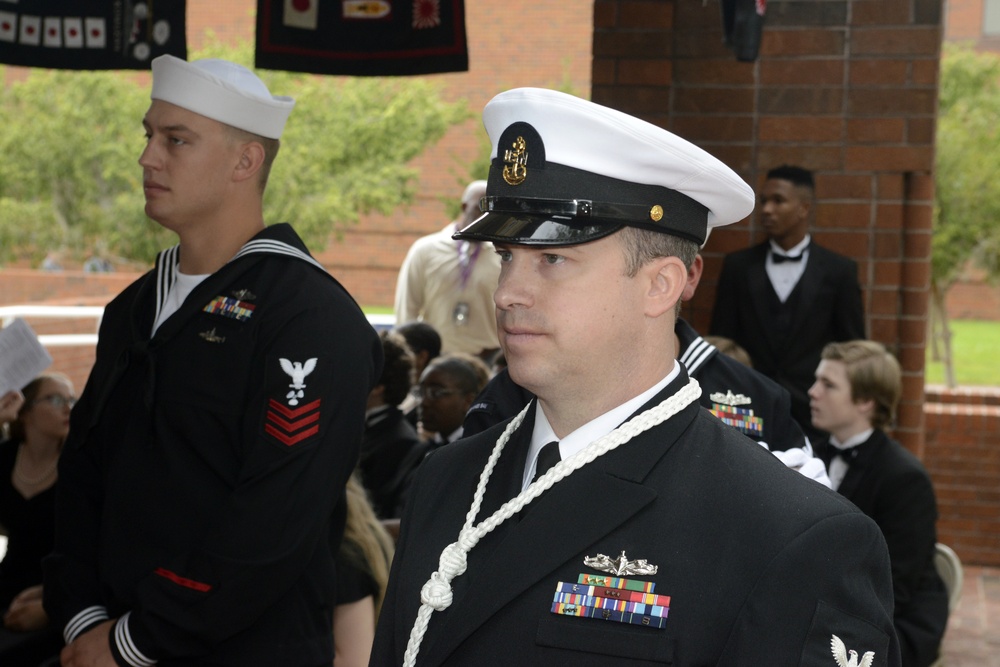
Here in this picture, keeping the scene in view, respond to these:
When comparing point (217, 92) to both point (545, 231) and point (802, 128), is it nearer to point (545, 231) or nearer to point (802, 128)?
point (545, 231)

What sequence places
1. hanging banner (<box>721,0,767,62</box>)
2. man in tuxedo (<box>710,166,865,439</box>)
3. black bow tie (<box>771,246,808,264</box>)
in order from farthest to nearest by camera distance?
black bow tie (<box>771,246,808,264</box>), man in tuxedo (<box>710,166,865,439</box>), hanging banner (<box>721,0,767,62</box>)

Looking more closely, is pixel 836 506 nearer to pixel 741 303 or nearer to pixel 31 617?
pixel 31 617

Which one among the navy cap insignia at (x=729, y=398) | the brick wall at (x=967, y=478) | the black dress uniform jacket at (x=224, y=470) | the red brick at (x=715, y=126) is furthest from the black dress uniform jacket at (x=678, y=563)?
the brick wall at (x=967, y=478)

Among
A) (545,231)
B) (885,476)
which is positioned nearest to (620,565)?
(545,231)

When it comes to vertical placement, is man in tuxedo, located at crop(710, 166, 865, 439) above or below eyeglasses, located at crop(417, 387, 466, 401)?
above

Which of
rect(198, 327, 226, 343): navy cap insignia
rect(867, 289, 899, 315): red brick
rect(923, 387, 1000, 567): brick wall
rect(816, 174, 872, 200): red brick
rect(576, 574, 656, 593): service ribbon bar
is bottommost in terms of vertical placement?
rect(923, 387, 1000, 567): brick wall

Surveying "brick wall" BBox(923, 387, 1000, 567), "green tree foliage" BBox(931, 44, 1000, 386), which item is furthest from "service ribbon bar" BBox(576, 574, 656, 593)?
"green tree foliage" BBox(931, 44, 1000, 386)

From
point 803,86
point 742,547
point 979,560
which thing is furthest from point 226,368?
point 979,560

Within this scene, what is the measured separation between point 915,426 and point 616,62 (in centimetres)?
220

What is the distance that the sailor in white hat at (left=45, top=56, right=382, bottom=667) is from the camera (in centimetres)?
259

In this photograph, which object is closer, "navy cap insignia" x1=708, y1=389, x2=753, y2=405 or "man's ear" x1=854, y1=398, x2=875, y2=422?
"navy cap insignia" x1=708, y1=389, x2=753, y2=405

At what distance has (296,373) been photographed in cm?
266

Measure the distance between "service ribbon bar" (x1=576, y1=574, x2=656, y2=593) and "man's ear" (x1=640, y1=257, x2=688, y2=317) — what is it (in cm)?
36

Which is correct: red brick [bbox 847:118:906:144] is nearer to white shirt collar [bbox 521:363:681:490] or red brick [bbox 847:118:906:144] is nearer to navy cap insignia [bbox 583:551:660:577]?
white shirt collar [bbox 521:363:681:490]
